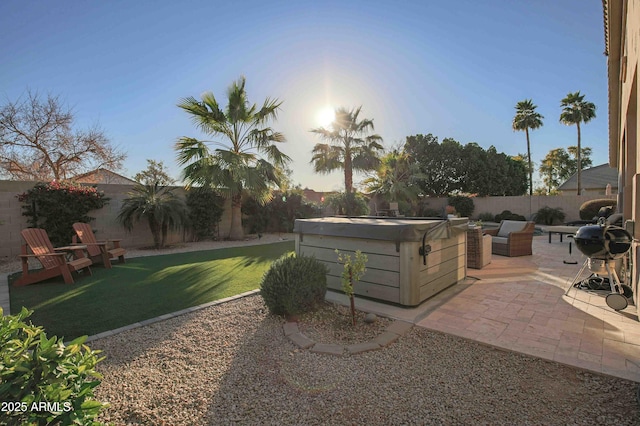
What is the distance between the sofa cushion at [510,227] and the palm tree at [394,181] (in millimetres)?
7788

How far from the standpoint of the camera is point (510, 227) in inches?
295

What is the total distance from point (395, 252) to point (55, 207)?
8.48 metres

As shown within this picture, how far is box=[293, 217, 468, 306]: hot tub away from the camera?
3434mm

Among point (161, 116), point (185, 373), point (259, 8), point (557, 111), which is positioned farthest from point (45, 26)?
point (557, 111)

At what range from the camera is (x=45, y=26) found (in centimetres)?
625

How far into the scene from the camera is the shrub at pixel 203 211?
10.0 metres

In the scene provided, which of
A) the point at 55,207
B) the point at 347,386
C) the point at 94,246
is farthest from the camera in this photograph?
the point at 55,207

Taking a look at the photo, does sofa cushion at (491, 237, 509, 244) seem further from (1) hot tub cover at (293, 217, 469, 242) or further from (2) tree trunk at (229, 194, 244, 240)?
(2) tree trunk at (229, 194, 244, 240)

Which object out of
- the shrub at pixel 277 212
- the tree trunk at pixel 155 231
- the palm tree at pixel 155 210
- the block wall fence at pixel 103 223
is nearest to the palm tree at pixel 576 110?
the shrub at pixel 277 212

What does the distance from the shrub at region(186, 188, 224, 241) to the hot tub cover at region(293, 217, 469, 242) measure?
671 cm

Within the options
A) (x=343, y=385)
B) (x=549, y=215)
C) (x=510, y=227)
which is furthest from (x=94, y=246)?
(x=549, y=215)

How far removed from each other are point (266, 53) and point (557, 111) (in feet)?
75.8

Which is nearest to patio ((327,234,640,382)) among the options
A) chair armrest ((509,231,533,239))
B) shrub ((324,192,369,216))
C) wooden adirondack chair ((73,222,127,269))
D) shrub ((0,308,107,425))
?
chair armrest ((509,231,533,239))

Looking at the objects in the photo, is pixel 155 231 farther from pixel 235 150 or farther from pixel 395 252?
pixel 395 252
